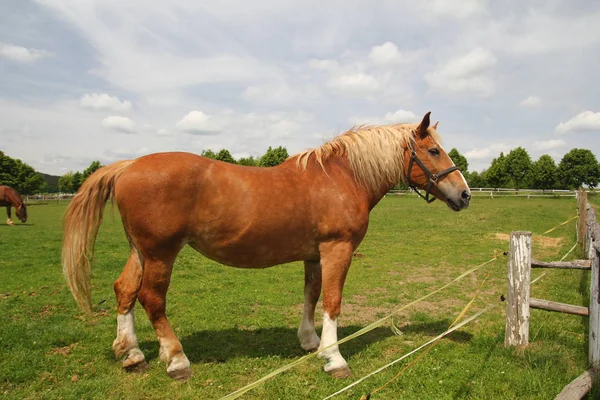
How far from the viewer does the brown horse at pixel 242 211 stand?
372 centimetres

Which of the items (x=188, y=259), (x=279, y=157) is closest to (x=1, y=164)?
(x=279, y=157)

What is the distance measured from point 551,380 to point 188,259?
30.9 feet

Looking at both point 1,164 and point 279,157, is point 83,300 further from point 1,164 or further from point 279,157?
point 1,164

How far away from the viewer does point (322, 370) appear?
408 cm

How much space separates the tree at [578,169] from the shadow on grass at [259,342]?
75042 mm

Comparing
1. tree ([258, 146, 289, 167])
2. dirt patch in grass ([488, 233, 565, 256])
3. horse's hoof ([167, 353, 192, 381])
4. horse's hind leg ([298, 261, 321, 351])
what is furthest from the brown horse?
tree ([258, 146, 289, 167])

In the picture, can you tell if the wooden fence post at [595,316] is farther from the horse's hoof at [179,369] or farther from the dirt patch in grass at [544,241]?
the dirt patch in grass at [544,241]

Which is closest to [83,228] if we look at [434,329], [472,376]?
[472,376]

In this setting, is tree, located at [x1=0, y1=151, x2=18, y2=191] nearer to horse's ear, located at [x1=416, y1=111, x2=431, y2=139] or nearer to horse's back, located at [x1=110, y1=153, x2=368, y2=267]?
horse's back, located at [x1=110, y1=153, x2=368, y2=267]

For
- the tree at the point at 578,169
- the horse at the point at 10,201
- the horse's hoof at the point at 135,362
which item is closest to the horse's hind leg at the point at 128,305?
the horse's hoof at the point at 135,362

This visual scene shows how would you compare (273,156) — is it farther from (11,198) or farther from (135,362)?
(135,362)

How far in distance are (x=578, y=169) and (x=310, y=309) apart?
78.3m

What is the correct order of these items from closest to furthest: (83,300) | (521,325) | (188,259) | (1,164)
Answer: (83,300) → (521,325) → (188,259) → (1,164)

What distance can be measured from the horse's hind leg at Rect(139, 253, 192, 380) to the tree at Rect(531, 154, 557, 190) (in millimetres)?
73956
